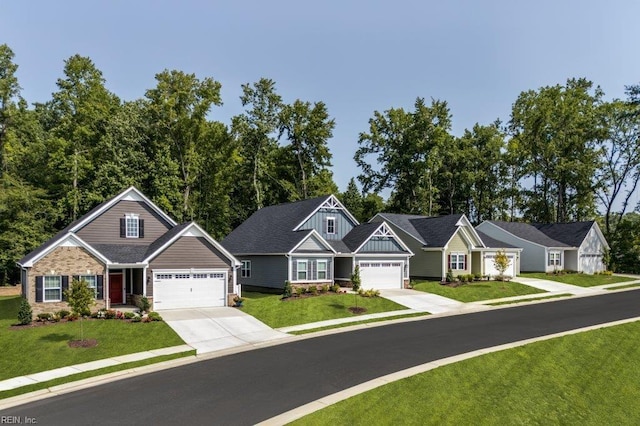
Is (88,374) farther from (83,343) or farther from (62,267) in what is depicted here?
(62,267)

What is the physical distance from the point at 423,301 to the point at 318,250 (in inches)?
313

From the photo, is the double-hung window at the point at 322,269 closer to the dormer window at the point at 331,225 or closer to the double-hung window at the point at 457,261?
the dormer window at the point at 331,225

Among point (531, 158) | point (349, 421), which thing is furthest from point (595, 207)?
point (349, 421)

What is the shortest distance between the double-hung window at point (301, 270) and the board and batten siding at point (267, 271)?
0.82 meters

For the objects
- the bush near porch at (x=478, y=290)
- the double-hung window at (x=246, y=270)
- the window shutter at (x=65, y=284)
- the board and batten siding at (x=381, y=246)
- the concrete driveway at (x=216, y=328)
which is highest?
the board and batten siding at (x=381, y=246)

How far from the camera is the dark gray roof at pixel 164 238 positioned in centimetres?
2924

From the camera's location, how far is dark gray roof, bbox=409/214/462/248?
42.2 meters

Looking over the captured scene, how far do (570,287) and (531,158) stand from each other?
30.5m

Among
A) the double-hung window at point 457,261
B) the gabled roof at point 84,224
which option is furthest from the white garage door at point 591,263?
the gabled roof at point 84,224

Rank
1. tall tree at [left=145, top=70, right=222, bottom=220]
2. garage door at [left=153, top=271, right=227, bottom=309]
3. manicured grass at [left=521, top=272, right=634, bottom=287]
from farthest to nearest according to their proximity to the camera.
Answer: tall tree at [left=145, top=70, right=222, bottom=220]
manicured grass at [left=521, top=272, right=634, bottom=287]
garage door at [left=153, top=271, right=227, bottom=309]

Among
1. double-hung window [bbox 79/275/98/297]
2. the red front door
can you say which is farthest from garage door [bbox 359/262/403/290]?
double-hung window [bbox 79/275/98/297]

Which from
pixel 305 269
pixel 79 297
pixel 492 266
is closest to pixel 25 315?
pixel 79 297

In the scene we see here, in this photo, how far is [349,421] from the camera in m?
11.5

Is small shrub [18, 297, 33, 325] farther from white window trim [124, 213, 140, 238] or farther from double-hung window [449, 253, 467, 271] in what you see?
double-hung window [449, 253, 467, 271]
